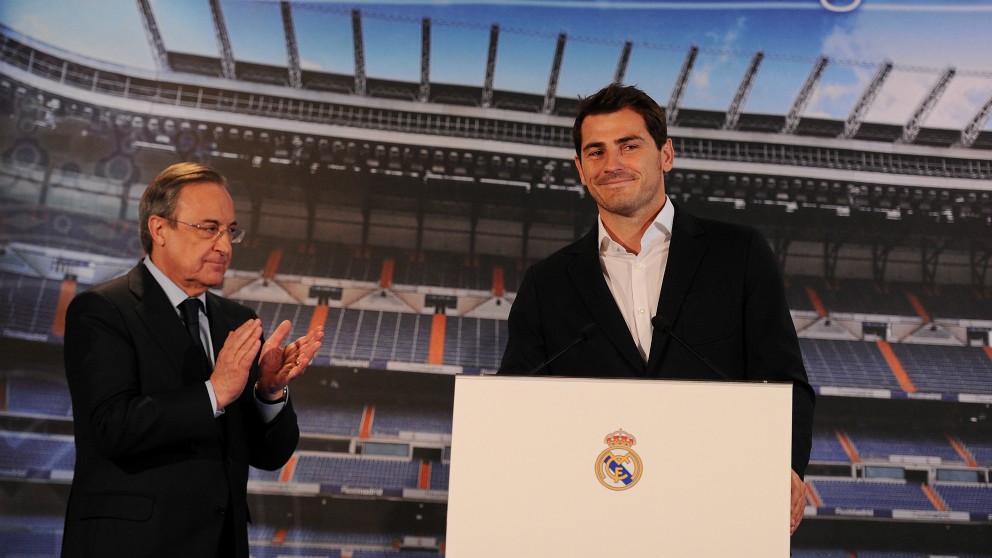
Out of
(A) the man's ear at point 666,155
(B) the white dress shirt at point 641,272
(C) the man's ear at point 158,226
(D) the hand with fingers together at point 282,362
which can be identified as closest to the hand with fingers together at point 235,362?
(D) the hand with fingers together at point 282,362

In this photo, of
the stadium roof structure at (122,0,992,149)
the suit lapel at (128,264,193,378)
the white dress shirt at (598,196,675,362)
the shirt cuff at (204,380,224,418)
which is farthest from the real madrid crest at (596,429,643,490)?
the stadium roof structure at (122,0,992,149)

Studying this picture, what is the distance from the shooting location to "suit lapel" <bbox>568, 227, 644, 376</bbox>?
1867 mm

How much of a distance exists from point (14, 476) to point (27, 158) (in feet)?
5.48

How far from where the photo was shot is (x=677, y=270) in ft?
6.33

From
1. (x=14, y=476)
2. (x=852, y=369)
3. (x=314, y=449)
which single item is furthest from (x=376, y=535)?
(x=852, y=369)

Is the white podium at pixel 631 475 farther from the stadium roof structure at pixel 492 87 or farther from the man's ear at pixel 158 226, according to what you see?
the stadium roof structure at pixel 492 87

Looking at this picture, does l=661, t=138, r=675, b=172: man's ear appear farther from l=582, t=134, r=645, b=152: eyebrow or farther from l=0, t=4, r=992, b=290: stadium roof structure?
l=0, t=4, r=992, b=290: stadium roof structure

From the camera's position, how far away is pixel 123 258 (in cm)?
Result: 409

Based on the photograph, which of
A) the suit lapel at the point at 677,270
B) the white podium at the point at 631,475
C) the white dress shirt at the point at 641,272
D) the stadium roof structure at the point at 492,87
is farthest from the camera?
the stadium roof structure at the point at 492,87

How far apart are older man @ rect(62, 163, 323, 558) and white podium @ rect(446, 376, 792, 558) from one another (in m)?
0.80

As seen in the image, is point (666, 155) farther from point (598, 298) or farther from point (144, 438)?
point (144, 438)

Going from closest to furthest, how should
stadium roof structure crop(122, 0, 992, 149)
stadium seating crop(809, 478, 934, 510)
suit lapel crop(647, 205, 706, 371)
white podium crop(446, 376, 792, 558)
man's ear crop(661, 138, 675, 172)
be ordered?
1. white podium crop(446, 376, 792, 558)
2. suit lapel crop(647, 205, 706, 371)
3. man's ear crop(661, 138, 675, 172)
4. stadium seating crop(809, 478, 934, 510)
5. stadium roof structure crop(122, 0, 992, 149)

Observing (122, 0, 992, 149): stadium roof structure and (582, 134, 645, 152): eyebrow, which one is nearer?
(582, 134, 645, 152): eyebrow

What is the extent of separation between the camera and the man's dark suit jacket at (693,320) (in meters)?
1.81
